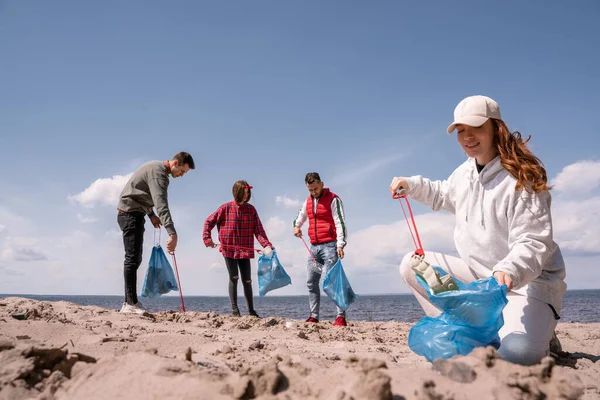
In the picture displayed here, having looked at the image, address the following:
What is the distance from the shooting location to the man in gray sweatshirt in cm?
475

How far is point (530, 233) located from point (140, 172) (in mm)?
4107

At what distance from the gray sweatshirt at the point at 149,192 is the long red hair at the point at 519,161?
3.55 m

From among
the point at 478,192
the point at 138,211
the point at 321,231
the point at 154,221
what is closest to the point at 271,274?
the point at 321,231

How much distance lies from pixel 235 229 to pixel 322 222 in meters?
1.19

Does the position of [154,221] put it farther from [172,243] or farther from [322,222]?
[322,222]

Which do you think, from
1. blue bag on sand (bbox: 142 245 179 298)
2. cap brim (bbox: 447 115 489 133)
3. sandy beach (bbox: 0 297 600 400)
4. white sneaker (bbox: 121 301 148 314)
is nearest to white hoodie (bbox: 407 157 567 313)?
cap brim (bbox: 447 115 489 133)

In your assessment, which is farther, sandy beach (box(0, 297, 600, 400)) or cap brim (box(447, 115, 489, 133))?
cap brim (box(447, 115, 489, 133))

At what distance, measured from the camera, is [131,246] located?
4812 mm

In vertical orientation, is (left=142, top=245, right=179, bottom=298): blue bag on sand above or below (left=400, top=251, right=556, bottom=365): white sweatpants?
above

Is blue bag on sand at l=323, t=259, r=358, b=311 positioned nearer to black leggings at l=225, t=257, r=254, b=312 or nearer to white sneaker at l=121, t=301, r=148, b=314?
black leggings at l=225, t=257, r=254, b=312

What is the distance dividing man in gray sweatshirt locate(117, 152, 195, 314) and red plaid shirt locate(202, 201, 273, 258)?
830 millimetres

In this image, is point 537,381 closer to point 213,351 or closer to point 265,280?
point 213,351

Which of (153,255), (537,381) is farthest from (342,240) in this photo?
(537,381)

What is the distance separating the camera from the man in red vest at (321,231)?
5.51 meters
